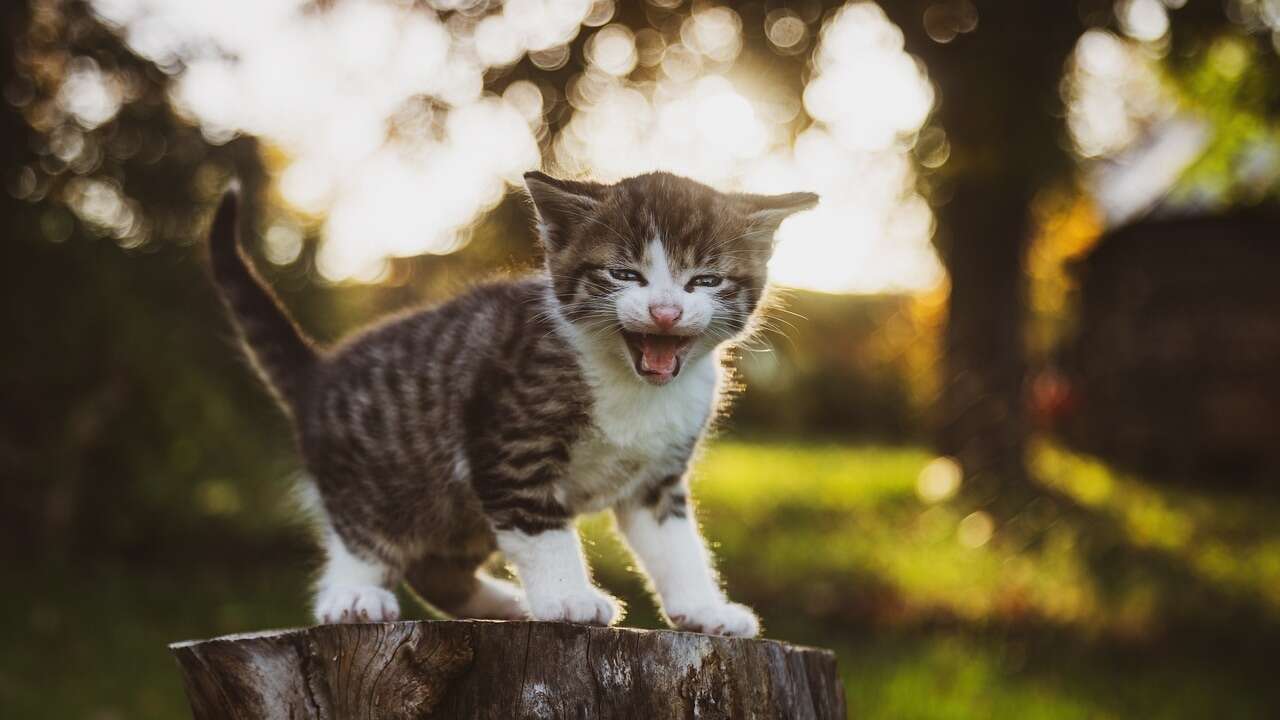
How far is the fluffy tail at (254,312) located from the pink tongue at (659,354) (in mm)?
1338

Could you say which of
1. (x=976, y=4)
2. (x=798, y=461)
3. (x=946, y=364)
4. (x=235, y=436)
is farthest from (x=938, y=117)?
(x=798, y=461)

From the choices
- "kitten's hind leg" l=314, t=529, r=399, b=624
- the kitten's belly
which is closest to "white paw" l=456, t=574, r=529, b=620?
"kitten's hind leg" l=314, t=529, r=399, b=624

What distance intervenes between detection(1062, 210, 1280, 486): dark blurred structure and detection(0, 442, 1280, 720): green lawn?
591 cm

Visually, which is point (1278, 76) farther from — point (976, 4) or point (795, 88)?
point (795, 88)

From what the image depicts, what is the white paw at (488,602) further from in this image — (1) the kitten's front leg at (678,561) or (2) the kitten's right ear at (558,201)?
(2) the kitten's right ear at (558,201)

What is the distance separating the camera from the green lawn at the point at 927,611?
17.4 ft

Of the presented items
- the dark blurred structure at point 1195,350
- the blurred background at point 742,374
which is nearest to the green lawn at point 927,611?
the blurred background at point 742,374

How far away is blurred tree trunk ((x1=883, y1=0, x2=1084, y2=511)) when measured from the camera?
7.98 metres

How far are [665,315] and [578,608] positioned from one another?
0.69 metres

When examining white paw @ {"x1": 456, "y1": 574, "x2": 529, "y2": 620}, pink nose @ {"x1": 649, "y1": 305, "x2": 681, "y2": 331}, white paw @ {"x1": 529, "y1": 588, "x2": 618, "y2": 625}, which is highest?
pink nose @ {"x1": 649, "y1": 305, "x2": 681, "y2": 331}

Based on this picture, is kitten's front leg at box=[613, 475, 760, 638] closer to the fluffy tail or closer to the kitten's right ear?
the kitten's right ear

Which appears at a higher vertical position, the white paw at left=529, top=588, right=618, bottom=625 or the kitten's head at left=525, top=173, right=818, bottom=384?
the kitten's head at left=525, top=173, right=818, bottom=384

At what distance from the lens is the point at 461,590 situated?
3.16 metres

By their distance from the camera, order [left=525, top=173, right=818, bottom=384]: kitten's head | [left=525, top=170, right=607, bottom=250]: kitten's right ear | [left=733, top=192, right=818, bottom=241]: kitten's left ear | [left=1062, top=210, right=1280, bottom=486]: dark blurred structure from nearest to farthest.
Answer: [left=525, top=173, right=818, bottom=384]: kitten's head, [left=525, top=170, right=607, bottom=250]: kitten's right ear, [left=733, top=192, right=818, bottom=241]: kitten's left ear, [left=1062, top=210, right=1280, bottom=486]: dark blurred structure
